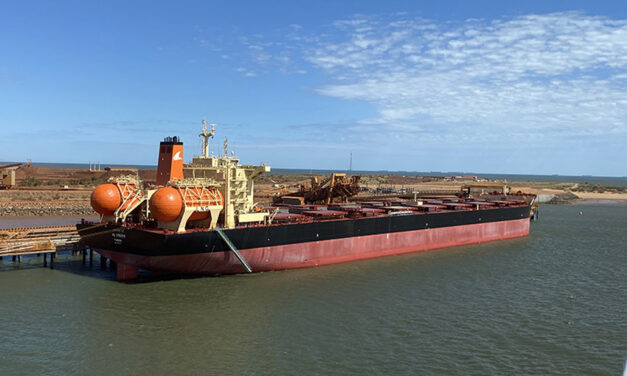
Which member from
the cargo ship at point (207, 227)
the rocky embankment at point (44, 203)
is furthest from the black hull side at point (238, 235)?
the rocky embankment at point (44, 203)

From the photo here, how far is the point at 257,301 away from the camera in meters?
20.2

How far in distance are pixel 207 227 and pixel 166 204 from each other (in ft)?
9.22

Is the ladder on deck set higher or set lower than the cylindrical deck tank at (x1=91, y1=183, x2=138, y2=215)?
lower

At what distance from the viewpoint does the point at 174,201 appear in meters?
21.1

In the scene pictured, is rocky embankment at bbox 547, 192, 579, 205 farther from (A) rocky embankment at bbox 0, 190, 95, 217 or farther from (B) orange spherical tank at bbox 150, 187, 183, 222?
(B) orange spherical tank at bbox 150, 187, 183, 222

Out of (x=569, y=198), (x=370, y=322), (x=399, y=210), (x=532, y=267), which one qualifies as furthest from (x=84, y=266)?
(x=569, y=198)

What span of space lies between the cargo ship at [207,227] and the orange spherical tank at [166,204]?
4cm

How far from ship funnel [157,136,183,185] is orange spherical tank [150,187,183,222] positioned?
270 cm

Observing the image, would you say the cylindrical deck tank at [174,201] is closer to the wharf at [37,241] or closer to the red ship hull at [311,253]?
the red ship hull at [311,253]

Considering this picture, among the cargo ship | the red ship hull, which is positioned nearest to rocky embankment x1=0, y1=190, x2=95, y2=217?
the cargo ship

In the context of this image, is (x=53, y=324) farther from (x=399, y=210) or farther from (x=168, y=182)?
(x=399, y=210)

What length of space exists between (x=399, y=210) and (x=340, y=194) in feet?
31.2

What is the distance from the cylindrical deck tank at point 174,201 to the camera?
68.9ft

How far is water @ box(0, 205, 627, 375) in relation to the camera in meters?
14.3
